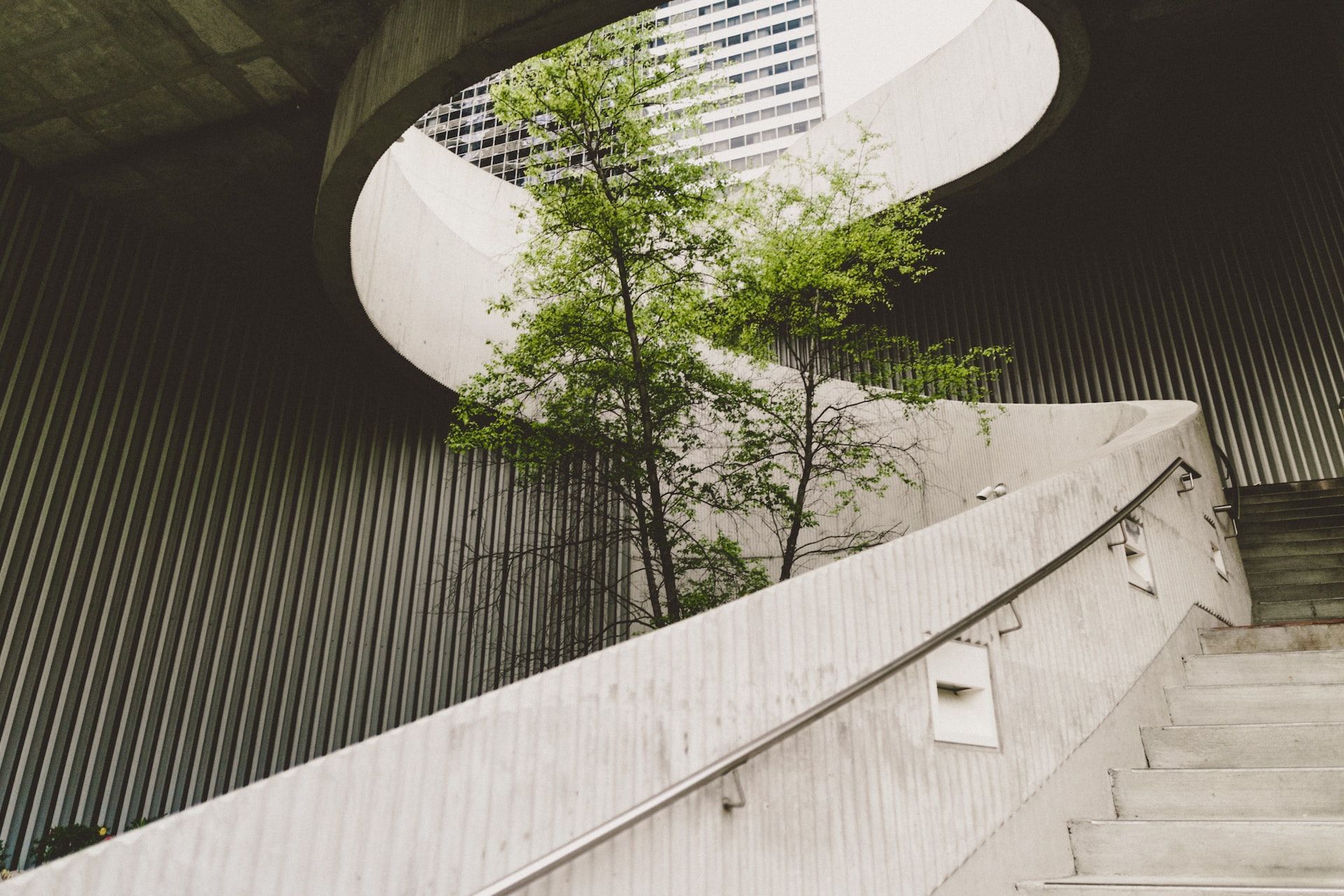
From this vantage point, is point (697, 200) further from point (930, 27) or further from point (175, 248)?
point (930, 27)

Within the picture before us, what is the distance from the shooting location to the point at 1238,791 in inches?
103

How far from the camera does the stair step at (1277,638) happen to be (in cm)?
353

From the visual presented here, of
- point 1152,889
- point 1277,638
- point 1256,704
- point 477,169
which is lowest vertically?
point 1152,889

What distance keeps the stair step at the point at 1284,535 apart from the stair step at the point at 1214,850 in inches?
171

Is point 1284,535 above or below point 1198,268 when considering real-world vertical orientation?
below

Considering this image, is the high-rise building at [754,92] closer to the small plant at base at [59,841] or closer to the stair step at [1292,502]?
the stair step at [1292,502]

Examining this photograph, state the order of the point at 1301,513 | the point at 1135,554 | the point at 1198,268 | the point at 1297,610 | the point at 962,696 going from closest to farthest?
1. the point at 962,696
2. the point at 1135,554
3. the point at 1297,610
4. the point at 1301,513
5. the point at 1198,268

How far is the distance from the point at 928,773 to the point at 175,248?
701 cm

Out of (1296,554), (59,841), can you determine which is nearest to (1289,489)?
(1296,554)

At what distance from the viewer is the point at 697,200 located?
21.6 feet

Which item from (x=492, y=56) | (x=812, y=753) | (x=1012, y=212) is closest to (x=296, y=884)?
(x=812, y=753)

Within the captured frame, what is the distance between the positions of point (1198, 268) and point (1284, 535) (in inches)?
210

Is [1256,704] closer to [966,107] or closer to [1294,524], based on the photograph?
[1294,524]

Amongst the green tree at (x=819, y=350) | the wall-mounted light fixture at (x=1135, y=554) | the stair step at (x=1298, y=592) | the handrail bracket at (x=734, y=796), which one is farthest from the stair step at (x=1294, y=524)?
the handrail bracket at (x=734, y=796)
